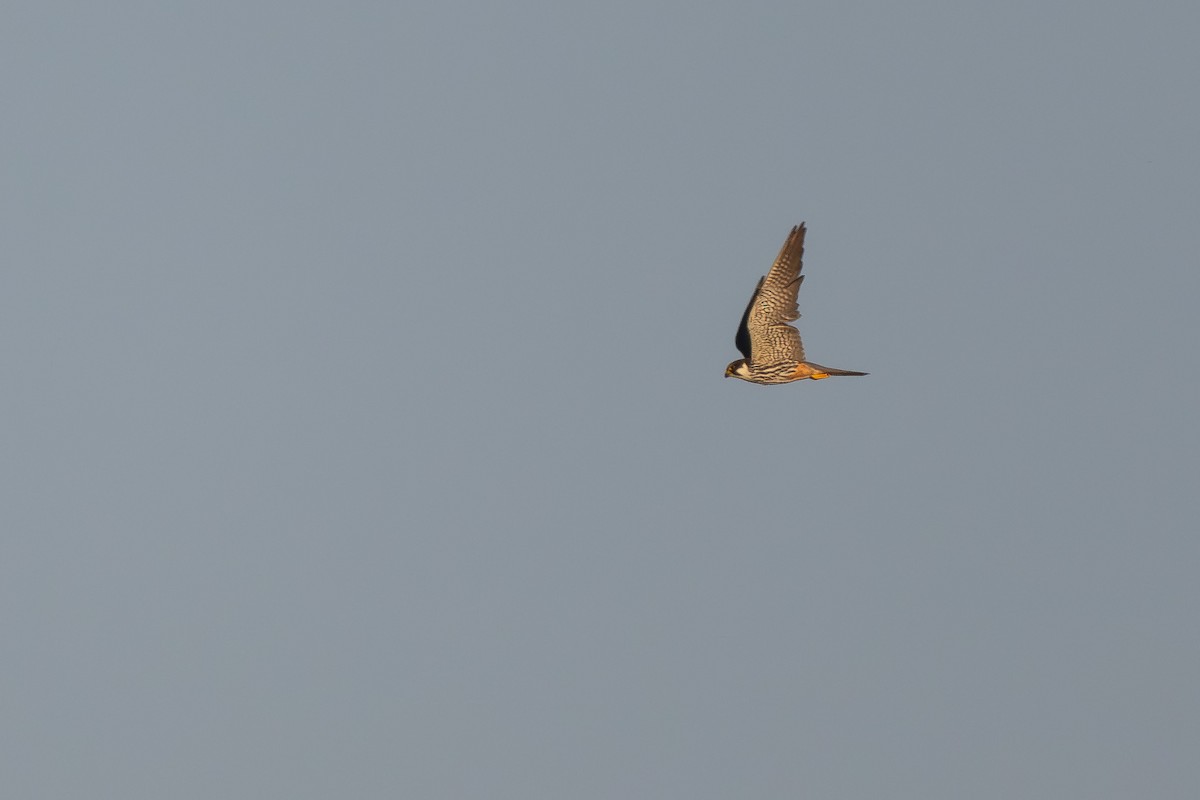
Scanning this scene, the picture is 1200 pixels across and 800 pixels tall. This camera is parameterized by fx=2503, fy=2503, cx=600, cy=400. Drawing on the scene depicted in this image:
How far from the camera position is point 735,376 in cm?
5138

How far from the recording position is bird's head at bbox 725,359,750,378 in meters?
51.3

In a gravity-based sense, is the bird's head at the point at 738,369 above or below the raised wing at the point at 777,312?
below

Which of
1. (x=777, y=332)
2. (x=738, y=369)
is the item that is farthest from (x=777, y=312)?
(x=738, y=369)

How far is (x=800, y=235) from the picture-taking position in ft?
165

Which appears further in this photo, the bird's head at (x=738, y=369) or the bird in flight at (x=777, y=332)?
the bird's head at (x=738, y=369)

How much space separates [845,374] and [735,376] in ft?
7.71

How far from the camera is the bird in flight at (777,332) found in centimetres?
5022

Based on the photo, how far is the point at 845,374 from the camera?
50.5 m

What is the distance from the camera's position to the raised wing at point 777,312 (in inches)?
1976

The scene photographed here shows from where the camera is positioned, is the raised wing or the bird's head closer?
the raised wing

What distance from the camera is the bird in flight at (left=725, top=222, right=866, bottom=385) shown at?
5022 cm

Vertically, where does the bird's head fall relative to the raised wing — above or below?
below

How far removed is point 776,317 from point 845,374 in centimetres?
181

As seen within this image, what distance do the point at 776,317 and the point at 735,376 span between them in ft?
5.28
